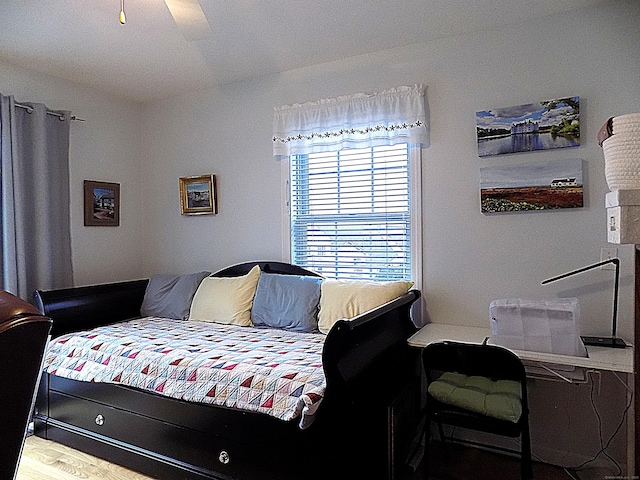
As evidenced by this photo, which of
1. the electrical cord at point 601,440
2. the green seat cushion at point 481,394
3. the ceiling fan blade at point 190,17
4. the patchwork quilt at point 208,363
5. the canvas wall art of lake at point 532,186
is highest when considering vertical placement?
the ceiling fan blade at point 190,17

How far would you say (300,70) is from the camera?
315 centimetres

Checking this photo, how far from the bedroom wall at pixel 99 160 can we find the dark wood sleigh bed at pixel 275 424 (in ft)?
2.64

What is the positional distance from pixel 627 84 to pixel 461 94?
822mm

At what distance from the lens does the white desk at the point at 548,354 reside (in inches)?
72.5

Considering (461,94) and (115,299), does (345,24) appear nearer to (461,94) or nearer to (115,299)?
(461,94)

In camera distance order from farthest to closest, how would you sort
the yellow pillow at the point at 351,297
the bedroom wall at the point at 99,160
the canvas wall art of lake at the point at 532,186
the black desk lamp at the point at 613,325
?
the bedroom wall at the point at 99,160, the yellow pillow at the point at 351,297, the canvas wall art of lake at the point at 532,186, the black desk lamp at the point at 613,325

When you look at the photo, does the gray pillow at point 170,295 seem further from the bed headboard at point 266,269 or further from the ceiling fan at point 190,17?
the ceiling fan at point 190,17

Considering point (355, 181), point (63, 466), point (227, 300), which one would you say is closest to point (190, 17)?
point (355, 181)

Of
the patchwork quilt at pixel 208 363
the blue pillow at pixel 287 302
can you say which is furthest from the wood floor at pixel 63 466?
the blue pillow at pixel 287 302

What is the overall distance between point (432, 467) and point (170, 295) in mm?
2120

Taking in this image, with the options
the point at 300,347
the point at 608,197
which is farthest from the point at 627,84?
the point at 300,347

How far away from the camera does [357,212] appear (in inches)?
117

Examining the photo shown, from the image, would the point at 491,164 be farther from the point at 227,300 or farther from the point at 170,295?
the point at 170,295

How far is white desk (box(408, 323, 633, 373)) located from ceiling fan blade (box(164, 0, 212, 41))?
176 cm
